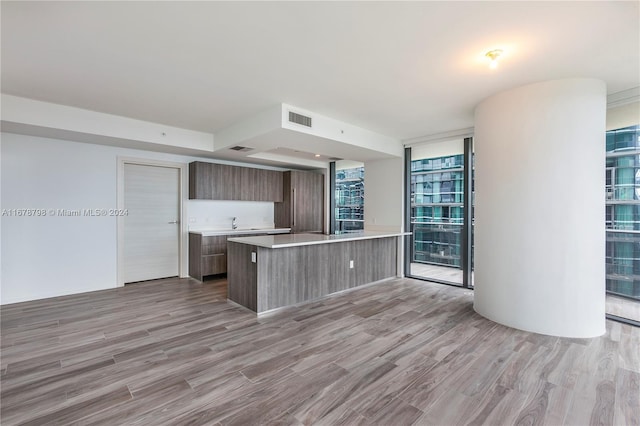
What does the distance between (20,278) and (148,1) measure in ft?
14.6

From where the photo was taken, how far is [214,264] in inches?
214

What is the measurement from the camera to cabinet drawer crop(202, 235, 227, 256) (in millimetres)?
5344

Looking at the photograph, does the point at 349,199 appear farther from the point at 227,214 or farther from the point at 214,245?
the point at 214,245

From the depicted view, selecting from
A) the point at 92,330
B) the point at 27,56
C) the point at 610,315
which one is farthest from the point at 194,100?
the point at 610,315

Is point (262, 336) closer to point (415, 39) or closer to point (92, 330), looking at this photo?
point (92, 330)

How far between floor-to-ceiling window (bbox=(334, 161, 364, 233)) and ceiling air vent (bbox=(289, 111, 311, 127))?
3205 mm

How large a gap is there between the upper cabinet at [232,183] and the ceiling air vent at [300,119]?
2611 mm

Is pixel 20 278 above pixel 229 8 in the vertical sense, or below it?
below

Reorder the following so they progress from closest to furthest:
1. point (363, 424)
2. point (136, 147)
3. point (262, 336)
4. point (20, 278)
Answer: point (363, 424)
point (262, 336)
point (20, 278)
point (136, 147)

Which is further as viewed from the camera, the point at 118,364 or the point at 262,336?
the point at 262,336

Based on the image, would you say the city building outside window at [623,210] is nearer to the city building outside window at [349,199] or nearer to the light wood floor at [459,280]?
the light wood floor at [459,280]

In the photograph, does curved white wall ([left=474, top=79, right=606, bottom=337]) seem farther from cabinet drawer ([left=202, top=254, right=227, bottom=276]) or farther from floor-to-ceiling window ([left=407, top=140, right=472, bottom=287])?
cabinet drawer ([left=202, top=254, right=227, bottom=276])

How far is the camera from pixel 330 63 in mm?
2686

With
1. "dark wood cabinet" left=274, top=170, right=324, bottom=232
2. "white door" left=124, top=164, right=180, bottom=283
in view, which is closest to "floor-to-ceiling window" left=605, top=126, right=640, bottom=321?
"dark wood cabinet" left=274, top=170, right=324, bottom=232
